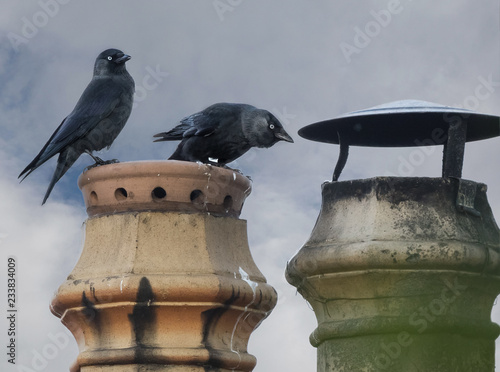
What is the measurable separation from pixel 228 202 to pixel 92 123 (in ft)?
7.00

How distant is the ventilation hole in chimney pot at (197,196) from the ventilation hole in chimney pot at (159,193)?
6.7 inches

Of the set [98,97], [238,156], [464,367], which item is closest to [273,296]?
[464,367]

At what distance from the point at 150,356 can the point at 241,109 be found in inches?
110

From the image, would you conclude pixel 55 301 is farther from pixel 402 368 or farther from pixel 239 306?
pixel 402 368

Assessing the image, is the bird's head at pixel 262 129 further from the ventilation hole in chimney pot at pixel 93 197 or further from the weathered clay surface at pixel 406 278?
the ventilation hole in chimney pot at pixel 93 197

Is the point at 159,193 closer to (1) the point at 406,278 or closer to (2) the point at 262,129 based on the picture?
(1) the point at 406,278

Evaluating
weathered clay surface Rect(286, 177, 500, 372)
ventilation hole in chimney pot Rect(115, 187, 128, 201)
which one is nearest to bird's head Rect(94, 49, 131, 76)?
ventilation hole in chimney pot Rect(115, 187, 128, 201)

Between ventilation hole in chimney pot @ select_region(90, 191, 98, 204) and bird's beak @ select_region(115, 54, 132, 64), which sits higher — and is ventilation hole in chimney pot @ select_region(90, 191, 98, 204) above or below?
below

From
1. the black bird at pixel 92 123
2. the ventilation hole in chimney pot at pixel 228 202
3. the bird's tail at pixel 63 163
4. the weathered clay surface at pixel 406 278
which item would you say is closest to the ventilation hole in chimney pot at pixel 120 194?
the ventilation hole in chimney pot at pixel 228 202

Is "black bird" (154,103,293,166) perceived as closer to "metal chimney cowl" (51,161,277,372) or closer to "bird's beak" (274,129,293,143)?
"bird's beak" (274,129,293,143)

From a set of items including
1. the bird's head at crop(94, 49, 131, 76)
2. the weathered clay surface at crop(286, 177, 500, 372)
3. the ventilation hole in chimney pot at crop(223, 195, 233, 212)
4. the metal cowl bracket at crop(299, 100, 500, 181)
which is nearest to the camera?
the weathered clay surface at crop(286, 177, 500, 372)

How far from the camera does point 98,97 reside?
23.3ft

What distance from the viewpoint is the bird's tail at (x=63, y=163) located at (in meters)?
6.86

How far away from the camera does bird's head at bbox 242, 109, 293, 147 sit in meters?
6.83
